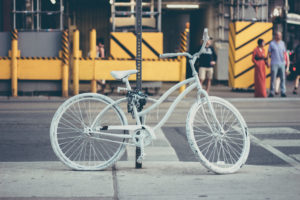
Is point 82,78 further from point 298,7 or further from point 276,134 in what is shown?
point 298,7

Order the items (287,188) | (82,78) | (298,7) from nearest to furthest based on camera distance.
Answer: (287,188), (82,78), (298,7)

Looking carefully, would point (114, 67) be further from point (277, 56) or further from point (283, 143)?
point (283, 143)

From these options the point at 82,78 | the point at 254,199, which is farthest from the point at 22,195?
the point at 82,78

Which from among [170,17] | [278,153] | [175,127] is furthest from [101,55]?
[278,153]

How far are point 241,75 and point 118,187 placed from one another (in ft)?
48.3

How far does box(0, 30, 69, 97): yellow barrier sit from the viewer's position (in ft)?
56.9

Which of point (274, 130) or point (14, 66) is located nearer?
point (274, 130)

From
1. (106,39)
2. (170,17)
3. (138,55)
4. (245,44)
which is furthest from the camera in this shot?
(170,17)

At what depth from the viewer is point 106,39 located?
26.2 m

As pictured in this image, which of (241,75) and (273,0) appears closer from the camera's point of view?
(241,75)

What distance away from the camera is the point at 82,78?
1750 centimetres

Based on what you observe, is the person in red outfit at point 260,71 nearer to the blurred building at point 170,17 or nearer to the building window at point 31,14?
the blurred building at point 170,17

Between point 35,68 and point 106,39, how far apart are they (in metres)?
8.98

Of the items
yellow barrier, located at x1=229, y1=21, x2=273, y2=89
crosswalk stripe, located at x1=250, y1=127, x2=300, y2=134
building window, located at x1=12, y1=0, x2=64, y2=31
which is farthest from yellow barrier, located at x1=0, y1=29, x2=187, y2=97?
crosswalk stripe, located at x1=250, y1=127, x2=300, y2=134
